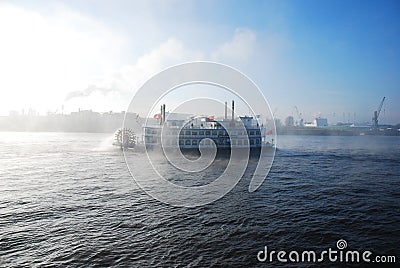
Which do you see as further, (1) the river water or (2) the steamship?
(2) the steamship

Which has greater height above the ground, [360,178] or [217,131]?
[217,131]

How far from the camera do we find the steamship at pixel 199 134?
58.6 meters

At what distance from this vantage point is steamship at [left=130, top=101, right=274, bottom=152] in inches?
2306

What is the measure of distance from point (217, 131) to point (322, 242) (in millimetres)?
47950

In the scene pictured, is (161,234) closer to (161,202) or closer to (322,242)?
(161,202)

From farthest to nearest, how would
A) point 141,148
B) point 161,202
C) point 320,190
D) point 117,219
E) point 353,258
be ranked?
point 141,148
point 320,190
point 161,202
point 117,219
point 353,258

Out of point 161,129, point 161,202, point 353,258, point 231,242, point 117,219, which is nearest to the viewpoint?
point 353,258

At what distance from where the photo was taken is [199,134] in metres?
59.5

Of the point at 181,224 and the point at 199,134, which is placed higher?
the point at 199,134

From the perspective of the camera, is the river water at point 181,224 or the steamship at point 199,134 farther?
the steamship at point 199,134

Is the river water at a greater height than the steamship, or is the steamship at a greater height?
the steamship

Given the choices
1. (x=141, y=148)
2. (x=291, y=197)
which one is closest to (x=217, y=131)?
(x=141, y=148)

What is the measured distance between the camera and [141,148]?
62.2 m

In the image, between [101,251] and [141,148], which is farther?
[141,148]
